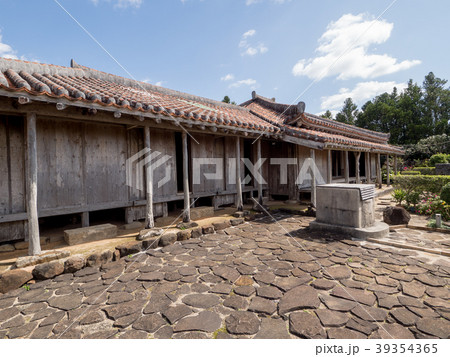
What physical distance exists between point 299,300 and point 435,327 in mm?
1442

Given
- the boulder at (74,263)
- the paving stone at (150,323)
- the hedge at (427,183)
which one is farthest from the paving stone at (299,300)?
the hedge at (427,183)

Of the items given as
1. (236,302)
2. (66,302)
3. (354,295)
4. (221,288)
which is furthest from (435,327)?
(66,302)

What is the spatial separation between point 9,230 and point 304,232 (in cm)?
708

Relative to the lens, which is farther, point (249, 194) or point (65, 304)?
point (249, 194)

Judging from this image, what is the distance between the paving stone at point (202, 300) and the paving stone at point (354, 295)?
5.57ft

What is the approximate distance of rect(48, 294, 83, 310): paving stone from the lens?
10.6ft

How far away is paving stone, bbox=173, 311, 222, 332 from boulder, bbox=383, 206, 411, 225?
6448 millimetres

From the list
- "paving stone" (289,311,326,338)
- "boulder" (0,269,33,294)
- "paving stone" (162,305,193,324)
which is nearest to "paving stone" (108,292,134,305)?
"paving stone" (162,305,193,324)

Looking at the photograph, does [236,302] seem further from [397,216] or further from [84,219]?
[397,216]

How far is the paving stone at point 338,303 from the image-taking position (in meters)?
2.99

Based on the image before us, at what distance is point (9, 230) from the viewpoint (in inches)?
205

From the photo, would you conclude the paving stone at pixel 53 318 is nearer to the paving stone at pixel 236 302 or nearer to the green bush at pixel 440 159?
the paving stone at pixel 236 302
